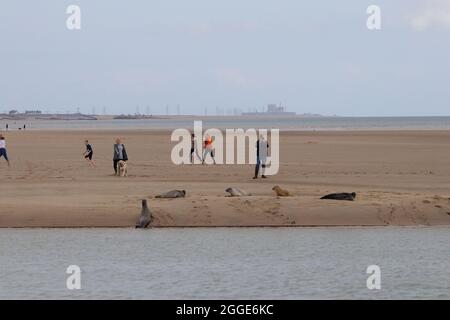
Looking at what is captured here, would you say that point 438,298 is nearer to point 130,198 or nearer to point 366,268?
point 366,268

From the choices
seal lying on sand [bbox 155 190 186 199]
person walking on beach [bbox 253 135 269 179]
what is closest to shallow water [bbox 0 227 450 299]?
seal lying on sand [bbox 155 190 186 199]

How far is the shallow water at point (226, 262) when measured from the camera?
48.1 ft

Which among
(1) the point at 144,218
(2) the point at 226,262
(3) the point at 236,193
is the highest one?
(3) the point at 236,193

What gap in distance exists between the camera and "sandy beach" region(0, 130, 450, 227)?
21.2m

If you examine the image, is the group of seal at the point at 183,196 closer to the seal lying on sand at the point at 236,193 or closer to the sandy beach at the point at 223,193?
the seal lying on sand at the point at 236,193

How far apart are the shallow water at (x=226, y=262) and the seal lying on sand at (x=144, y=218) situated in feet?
1.26

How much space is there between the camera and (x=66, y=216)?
21.3 metres

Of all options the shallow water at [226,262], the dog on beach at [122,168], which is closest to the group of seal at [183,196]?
the shallow water at [226,262]

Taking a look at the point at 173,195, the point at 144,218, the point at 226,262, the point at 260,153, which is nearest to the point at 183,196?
the point at 173,195

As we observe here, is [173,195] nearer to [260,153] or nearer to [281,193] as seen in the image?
[281,193]

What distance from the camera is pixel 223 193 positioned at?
79.7 ft

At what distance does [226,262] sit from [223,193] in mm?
7334

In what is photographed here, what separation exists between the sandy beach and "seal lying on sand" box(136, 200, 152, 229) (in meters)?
0.18
